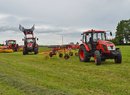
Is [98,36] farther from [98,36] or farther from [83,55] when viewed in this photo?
[83,55]

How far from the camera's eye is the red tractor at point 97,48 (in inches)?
832

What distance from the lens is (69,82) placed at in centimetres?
1282

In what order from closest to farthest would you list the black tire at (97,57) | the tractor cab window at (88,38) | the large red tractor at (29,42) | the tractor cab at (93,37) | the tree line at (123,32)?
the black tire at (97,57) < the tractor cab at (93,37) < the tractor cab window at (88,38) < the large red tractor at (29,42) < the tree line at (123,32)

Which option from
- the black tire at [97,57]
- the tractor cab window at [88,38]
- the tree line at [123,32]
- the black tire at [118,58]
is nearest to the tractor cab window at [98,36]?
the tractor cab window at [88,38]

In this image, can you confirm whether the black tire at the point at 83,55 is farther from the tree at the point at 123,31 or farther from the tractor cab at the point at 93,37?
the tree at the point at 123,31

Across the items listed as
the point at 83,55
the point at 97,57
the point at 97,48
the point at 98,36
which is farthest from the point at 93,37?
the point at 97,57

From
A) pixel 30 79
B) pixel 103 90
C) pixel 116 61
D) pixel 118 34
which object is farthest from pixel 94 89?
pixel 118 34

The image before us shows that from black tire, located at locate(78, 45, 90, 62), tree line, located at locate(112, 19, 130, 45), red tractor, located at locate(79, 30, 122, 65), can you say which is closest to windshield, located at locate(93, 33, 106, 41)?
red tractor, located at locate(79, 30, 122, 65)

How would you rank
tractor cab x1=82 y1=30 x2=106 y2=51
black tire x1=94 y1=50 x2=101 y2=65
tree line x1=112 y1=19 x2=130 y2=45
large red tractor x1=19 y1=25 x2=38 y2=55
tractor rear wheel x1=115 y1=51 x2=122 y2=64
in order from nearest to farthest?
black tire x1=94 y1=50 x2=101 y2=65
tractor rear wheel x1=115 y1=51 x2=122 y2=64
tractor cab x1=82 y1=30 x2=106 y2=51
large red tractor x1=19 y1=25 x2=38 y2=55
tree line x1=112 y1=19 x2=130 y2=45

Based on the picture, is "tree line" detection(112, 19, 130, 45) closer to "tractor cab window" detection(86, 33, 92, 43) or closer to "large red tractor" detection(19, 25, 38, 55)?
"large red tractor" detection(19, 25, 38, 55)

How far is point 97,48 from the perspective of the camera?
2211cm

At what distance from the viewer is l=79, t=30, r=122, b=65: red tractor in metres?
21.1

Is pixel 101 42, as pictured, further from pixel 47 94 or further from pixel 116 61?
pixel 47 94

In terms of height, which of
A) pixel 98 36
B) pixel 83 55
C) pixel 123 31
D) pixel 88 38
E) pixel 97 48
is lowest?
pixel 83 55
